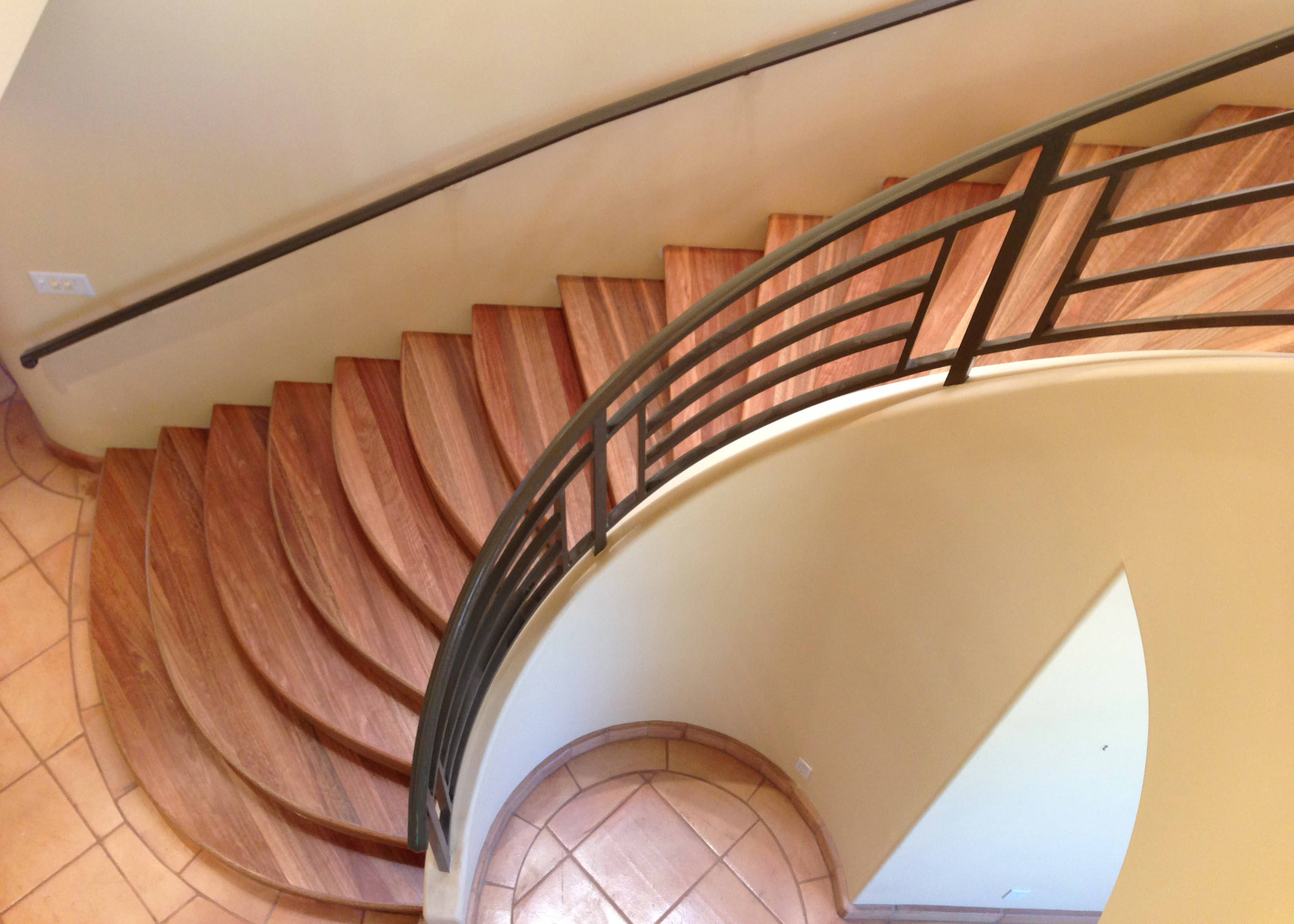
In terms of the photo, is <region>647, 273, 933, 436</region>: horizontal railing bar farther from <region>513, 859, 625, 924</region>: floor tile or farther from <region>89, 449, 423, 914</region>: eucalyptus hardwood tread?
<region>513, 859, 625, 924</region>: floor tile

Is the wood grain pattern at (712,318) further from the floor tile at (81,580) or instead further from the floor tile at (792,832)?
the floor tile at (81,580)

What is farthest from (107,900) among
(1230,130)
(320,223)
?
(1230,130)

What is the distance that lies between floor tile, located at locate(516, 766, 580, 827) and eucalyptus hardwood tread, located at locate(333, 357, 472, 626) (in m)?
1.00

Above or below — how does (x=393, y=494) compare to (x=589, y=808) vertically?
above

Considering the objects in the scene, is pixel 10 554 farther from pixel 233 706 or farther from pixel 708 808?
pixel 708 808

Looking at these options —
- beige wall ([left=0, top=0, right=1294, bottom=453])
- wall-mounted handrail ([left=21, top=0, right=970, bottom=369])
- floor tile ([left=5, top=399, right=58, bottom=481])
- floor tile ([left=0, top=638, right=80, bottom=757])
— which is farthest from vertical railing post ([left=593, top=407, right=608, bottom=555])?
floor tile ([left=5, top=399, right=58, bottom=481])

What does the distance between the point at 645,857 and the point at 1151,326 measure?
2.85 m

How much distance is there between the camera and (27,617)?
366cm

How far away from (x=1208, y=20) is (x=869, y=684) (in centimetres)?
240

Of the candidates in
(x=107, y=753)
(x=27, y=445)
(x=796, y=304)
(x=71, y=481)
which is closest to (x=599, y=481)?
(x=796, y=304)

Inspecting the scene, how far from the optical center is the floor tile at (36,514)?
12.7ft

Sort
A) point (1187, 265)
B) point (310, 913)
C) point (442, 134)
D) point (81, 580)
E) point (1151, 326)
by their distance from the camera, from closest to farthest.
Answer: point (1187, 265) < point (1151, 326) < point (442, 134) < point (310, 913) < point (81, 580)

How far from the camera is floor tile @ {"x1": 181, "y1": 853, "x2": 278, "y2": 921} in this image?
3.04 meters

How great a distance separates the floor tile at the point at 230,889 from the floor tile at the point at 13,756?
86 cm
